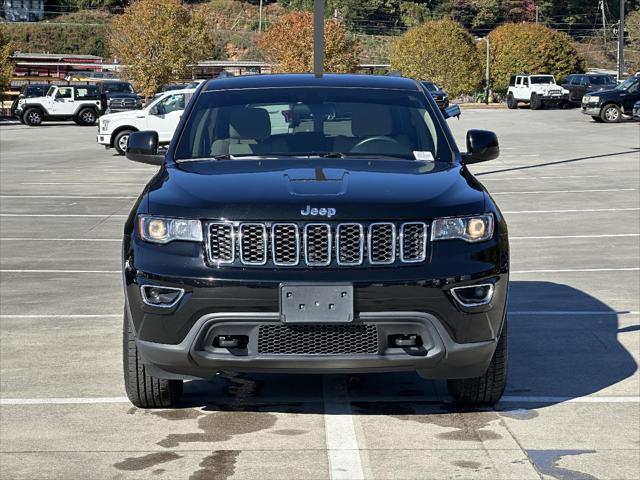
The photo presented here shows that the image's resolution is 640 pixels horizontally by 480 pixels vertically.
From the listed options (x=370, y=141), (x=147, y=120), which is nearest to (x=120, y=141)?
(x=147, y=120)

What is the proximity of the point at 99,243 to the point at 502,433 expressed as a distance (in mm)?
9350

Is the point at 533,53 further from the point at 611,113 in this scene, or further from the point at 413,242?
the point at 413,242

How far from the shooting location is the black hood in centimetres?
596

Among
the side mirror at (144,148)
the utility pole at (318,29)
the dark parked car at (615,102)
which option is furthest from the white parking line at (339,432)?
the dark parked car at (615,102)

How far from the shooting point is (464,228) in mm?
6098

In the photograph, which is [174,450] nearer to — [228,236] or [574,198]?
[228,236]

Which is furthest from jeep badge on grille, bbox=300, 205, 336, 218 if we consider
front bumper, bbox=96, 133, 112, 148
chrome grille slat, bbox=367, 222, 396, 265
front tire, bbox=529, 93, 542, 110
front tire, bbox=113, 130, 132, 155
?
front tire, bbox=529, 93, 542, 110

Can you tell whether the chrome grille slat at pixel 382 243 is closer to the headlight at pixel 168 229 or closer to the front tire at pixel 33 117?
the headlight at pixel 168 229

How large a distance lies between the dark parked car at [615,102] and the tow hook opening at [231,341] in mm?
42235

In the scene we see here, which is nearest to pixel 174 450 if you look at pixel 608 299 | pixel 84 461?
pixel 84 461

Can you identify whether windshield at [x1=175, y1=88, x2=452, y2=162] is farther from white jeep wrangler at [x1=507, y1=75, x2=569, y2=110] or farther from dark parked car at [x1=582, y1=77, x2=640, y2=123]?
white jeep wrangler at [x1=507, y1=75, x2=569, y2=110]

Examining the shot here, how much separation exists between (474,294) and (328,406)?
1200 mm

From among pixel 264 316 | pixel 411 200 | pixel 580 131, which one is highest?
pixel 411 200

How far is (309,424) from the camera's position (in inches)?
253
